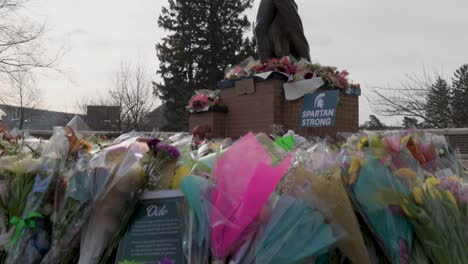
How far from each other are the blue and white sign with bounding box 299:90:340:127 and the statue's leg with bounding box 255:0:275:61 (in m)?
2.29

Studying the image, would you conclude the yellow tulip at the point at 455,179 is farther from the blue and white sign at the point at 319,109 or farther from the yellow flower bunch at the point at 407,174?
the blue and white sign at the point at 319,109

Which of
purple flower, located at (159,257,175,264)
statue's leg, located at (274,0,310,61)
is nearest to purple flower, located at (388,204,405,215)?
purple flower, located at (159,257,175,264)

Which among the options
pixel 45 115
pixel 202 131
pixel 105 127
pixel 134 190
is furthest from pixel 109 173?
pixel 45 115

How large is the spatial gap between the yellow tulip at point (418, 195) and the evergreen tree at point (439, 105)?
15.2 m

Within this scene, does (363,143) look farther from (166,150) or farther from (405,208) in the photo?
(166,150)

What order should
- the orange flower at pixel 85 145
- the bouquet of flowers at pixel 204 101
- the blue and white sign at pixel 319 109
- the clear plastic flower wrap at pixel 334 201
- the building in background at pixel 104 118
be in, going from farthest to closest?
the building in background at pixel 104 118, the bouquet of flowers at pixel 204 101, the blue and white sign at pixel 319 109, the orange flower at pixel 85 145, the clear plastic flower wrap at pixel 334 201

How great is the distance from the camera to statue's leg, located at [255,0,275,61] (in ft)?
29.7

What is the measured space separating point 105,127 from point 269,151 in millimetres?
28899

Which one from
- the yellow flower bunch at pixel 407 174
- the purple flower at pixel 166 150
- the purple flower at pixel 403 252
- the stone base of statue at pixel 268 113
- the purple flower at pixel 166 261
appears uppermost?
the stone base of statue at pixel 268 113

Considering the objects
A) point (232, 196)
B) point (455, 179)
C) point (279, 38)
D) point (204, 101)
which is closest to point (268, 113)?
point (204, 101)

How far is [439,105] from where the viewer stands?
15609 mm

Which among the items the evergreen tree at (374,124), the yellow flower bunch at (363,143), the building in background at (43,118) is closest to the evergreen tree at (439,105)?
the evergreen tree at (374,124)

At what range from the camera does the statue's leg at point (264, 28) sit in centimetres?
906

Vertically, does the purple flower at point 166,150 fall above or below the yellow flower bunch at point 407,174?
above
